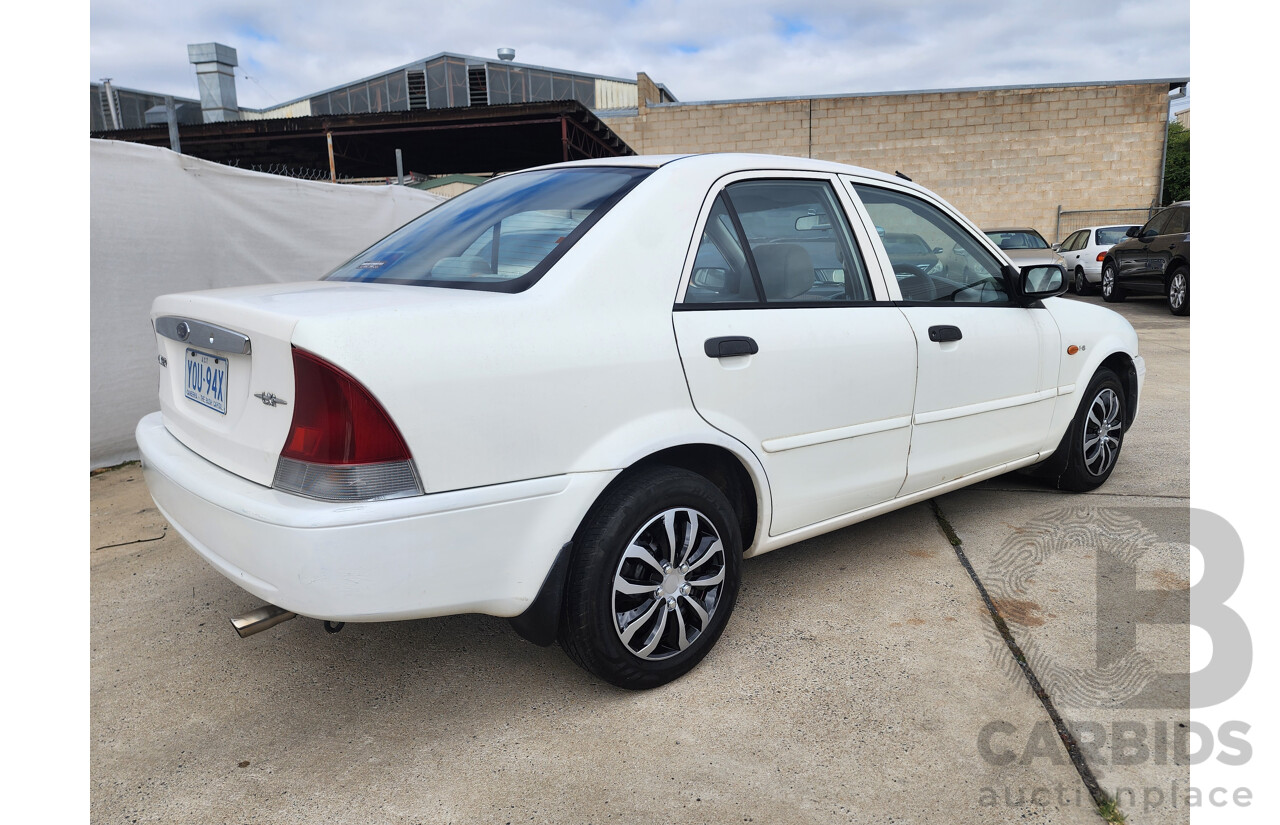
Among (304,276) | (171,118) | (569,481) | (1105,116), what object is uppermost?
(1105,116)

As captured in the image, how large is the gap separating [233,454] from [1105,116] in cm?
2695

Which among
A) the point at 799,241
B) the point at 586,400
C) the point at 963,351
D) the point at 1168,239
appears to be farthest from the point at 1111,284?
the point at 586,400

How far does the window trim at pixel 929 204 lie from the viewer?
3068 millimetres

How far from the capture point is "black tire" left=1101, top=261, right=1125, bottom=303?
1541cm

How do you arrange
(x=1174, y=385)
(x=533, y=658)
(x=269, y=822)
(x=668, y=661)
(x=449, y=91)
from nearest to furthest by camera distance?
(x=269, y=822) < (x=668, y=661) < (x=533, y=658) < (x=1174, y=385) < (x=449, y=91)

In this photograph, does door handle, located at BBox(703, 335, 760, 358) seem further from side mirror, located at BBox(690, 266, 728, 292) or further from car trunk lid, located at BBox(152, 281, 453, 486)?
car trunk lid, located at BBox(152, 281, 453, 486)

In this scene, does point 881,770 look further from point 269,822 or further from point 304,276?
point 304,276

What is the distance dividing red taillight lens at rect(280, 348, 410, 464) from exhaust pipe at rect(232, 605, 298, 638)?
1.72 feet

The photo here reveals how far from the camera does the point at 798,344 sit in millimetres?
2631

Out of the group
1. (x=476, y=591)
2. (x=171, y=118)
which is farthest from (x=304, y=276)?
(x=476, y=591)

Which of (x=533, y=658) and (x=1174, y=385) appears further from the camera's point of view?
(x=1174, y=385)

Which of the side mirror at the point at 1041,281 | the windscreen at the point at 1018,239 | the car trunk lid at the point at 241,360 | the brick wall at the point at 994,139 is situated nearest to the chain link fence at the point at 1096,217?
the brick wall at the point at 994,139

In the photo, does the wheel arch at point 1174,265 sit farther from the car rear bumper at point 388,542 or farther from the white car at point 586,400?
the car rear bumper at point 388,542

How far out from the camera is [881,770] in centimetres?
209
